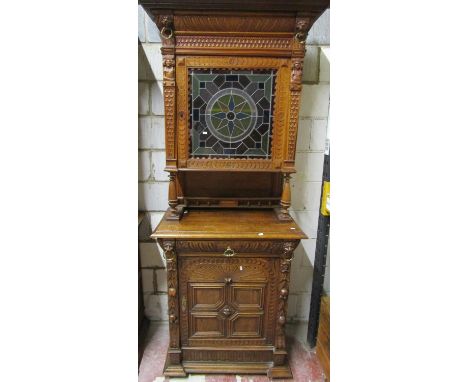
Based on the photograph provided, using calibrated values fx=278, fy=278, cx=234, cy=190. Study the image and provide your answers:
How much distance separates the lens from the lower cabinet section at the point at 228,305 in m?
1.35

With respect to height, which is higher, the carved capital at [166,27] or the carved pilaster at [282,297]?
the carved capital at [166,27]

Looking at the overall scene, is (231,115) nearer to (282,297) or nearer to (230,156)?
(230,156)

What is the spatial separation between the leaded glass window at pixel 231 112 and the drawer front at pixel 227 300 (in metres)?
0.54

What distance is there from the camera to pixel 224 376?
5.00 feet

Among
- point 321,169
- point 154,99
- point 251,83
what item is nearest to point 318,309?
point 321,169

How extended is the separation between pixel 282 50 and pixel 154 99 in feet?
2.62

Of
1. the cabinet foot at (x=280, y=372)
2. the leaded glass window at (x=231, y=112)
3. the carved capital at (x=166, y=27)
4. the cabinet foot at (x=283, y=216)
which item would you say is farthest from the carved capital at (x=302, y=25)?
the cabinet foot at (x=280, y=372)

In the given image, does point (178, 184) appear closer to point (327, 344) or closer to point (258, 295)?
point (258, 295)

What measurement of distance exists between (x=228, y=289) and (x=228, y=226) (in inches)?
12.6

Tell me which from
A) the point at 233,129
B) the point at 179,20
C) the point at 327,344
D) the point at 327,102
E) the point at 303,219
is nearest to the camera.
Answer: the point at 179,20

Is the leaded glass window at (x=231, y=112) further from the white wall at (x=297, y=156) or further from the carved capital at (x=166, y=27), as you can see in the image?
the white wall at (x=297, y=156)

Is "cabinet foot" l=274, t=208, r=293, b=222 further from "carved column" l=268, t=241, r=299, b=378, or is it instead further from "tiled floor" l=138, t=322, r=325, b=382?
"tiled floor" l=138, t=322, r=325, b=382

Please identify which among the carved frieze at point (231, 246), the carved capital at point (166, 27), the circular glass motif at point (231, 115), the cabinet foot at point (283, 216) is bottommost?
the carved frieze at point (231, 246)

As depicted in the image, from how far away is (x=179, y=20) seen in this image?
1244 millimetres
